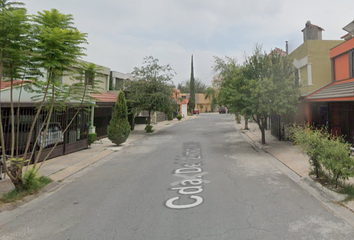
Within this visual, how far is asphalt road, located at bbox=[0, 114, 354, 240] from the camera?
147 inches

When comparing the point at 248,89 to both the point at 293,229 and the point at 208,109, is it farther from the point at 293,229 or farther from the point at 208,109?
the point at 208,109

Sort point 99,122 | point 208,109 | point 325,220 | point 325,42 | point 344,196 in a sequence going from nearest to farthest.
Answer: point 325,220
point 344,196
point 325,42
point 99,122
point 208,109

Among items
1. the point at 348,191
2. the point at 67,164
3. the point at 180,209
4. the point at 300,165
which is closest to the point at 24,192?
the point at 67,164

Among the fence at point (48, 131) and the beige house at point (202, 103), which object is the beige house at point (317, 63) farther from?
the beige house at point (202, 103)

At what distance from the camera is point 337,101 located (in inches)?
383

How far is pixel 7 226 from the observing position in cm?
419

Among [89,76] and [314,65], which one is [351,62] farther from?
[89,76]

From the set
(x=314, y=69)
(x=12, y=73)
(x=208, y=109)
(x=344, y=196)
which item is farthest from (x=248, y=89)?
(x=208, y=109)

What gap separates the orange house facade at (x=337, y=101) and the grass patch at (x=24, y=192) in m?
11.2

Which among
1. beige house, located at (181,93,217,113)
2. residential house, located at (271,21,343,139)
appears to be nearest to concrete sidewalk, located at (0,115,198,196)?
residential house, located at (271,21,343,139)

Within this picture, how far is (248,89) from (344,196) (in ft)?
25.6

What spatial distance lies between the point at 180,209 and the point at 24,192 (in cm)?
415

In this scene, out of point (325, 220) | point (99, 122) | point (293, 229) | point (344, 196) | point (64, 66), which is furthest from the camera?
point (99, 122)

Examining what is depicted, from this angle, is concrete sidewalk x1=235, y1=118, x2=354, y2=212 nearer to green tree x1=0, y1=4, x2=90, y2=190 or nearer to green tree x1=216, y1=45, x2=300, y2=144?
green tree x1=216, y1=45, x2=300, y2=144
